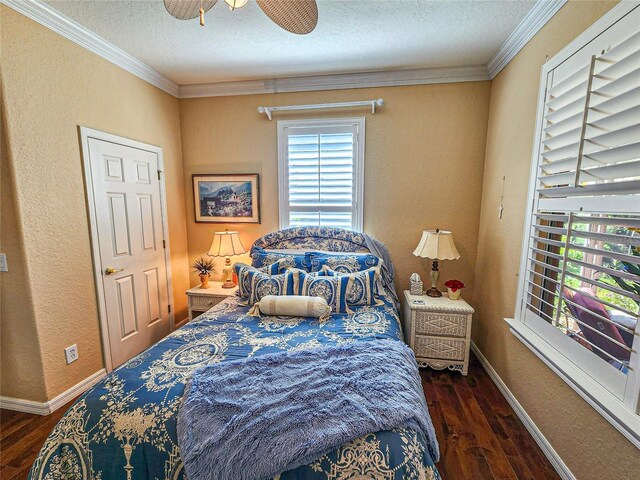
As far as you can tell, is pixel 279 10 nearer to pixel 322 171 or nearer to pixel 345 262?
pixel 322 171

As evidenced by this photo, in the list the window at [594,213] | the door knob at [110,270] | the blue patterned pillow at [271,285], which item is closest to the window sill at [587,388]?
the window at [594,213]

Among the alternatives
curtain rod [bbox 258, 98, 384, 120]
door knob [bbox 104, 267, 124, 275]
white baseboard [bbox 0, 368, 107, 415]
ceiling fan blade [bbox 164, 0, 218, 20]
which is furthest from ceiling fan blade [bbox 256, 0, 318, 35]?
white baseboard [bbox 0, 368, 107, 415]

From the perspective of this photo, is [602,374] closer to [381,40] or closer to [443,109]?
[443,109]

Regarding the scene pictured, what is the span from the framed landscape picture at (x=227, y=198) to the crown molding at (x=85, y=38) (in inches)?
39.5

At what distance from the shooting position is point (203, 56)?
93.8 inches

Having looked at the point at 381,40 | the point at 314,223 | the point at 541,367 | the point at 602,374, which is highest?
the point at 381,40

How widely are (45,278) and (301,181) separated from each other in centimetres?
215

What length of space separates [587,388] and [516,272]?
2.84 feet

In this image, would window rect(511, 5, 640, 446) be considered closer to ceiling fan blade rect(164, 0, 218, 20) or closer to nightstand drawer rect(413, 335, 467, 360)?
nightstand drawer rect(413, 335, 467, 360)

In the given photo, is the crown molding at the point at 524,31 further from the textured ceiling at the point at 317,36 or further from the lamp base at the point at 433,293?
the lamp base at the point at 433,293

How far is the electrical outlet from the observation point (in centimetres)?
204

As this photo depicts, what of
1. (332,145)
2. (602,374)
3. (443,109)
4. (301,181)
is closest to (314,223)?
(301,181)

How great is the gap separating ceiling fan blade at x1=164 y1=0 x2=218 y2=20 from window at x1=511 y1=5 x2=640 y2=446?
1841 millimetres

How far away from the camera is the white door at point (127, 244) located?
2236 mm
